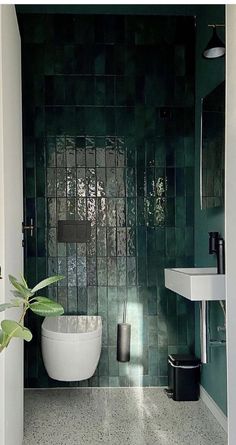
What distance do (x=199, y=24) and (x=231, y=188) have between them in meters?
1.96

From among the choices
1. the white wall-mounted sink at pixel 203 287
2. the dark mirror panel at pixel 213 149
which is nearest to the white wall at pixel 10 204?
the white wall-mounted sink at pixel 203 287

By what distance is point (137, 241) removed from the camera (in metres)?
3.42

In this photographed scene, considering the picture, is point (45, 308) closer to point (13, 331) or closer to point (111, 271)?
point (13, 331)

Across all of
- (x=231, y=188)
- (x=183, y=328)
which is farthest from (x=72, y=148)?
(x=231, y=188)

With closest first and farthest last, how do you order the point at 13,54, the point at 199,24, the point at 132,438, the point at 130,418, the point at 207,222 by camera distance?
the point at 13,54 < the point at 132,438 < the point at 130,418 < the point at 207,222 < the point at 199,24

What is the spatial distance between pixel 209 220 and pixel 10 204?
4.74 feet

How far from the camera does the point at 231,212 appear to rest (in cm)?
180

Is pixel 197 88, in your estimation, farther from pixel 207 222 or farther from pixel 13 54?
pixel 13 54

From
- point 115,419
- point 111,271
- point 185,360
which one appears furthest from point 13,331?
point 111,271

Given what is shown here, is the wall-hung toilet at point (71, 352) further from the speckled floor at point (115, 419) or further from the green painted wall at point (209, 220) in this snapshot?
the green painted wall at point (209, 220)

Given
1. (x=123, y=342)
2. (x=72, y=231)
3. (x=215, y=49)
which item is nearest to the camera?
(x=215, y=49)

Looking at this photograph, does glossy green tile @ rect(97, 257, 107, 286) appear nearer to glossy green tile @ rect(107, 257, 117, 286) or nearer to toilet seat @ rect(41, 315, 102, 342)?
glossy green tile @ rect(107, 257, 117, 286)

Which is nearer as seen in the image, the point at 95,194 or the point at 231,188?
the point at 231,188

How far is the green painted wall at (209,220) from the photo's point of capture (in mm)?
2746
